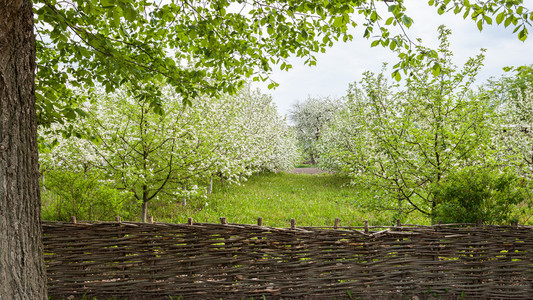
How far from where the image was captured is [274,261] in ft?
15.6

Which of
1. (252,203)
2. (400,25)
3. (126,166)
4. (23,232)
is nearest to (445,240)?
(400,25)

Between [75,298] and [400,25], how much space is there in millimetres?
5578

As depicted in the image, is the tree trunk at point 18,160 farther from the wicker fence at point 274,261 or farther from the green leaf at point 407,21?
the green leaf at point 407,21

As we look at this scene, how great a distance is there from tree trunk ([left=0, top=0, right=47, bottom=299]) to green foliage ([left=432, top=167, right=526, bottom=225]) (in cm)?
515

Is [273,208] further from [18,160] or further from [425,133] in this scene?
[18,160]

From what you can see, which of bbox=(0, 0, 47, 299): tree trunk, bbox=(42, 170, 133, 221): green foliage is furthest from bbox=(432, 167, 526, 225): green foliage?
bbox=(42, 170, 133, 221): green foliage

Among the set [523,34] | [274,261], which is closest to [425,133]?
[523,34]

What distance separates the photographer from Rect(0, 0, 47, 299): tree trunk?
9.53 ft

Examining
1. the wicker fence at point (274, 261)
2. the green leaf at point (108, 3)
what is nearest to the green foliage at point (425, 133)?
the wicker fence at point (274, 261)

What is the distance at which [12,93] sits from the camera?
296cm

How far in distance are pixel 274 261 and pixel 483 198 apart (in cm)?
314

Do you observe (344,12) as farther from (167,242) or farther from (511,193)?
(167,242)

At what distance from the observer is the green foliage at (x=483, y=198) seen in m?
4.89

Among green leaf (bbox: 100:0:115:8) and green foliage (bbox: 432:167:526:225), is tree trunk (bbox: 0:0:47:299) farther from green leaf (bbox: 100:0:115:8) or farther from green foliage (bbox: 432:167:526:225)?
green foliage (bbox: 432:167:526:225)
